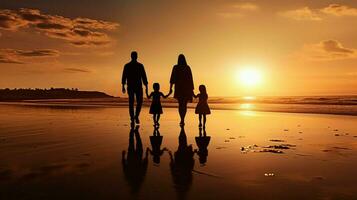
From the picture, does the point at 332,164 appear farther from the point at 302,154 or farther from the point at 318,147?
the point at 318,147

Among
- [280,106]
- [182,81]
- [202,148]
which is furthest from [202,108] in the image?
[280,106]

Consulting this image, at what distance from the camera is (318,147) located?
8.30 meters

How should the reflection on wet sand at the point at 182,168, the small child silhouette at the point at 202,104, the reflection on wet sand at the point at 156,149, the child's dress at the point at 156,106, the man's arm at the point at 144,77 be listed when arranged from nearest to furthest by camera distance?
the reflection on wet sand at the point at 182,168 → the reflection on wet sand at the point at 156,149 → the small child silhouette at the point at 202,104 → the child's dress at the point at 156,106 → the man's arm at the point at 144,77

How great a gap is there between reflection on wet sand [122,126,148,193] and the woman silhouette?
6485 mm

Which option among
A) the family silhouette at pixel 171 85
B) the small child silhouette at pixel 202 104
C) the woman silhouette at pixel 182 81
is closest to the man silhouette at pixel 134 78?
the family silhouette at pixel 171 85

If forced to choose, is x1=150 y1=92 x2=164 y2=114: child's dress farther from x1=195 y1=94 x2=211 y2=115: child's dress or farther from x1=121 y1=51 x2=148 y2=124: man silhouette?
x1=195 y1=94 x2=211 y2=115: child's dress

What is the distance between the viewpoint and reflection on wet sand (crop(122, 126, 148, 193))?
462 cm

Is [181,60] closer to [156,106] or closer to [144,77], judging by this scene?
[144,77]

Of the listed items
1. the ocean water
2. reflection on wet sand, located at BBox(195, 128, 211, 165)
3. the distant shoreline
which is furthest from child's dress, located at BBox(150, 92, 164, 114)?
the ocean water

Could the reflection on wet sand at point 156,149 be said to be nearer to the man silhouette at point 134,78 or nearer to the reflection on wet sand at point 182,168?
the reflection on wet sand at point 182,168

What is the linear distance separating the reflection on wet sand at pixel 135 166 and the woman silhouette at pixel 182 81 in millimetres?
6485

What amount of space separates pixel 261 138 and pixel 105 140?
15.0 ft

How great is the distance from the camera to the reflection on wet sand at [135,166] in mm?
4625

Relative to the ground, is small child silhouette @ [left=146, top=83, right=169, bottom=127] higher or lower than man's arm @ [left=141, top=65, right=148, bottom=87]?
lower
